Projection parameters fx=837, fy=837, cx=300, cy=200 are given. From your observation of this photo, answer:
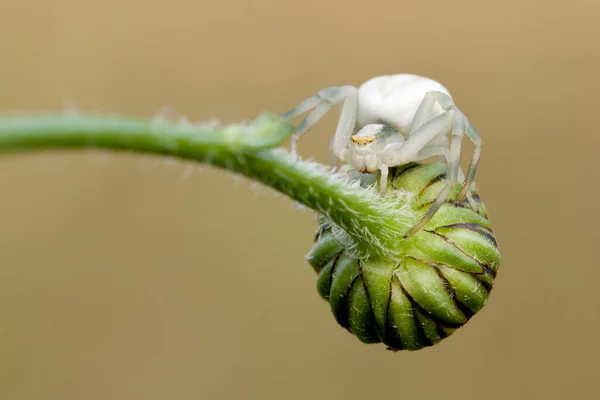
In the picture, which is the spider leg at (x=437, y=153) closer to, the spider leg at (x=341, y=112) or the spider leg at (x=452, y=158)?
the spider leg at (x=452, y=158)

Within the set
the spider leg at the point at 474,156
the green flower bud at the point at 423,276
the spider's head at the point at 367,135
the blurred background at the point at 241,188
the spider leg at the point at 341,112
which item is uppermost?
the blurred background at the point at 241,188

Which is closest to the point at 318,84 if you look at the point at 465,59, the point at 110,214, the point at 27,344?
the point at 465,59

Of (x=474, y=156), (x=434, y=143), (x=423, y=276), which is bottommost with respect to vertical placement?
(x=423, y=276)

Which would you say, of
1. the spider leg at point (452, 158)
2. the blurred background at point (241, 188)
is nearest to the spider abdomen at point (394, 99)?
the spider leg at point (452, 158)

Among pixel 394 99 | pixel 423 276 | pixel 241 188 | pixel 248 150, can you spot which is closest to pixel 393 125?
pixel 394 99

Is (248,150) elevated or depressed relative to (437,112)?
depressed

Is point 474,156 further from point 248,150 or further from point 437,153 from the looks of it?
point 248,150

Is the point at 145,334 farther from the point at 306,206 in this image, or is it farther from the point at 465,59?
the point at 306,206
